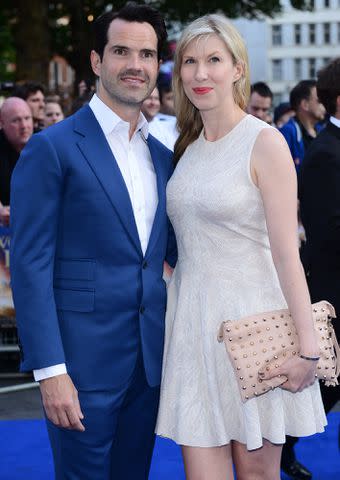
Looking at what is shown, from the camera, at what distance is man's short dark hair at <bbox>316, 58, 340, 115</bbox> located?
4.78 m

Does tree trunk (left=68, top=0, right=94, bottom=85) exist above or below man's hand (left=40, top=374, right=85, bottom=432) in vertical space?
above

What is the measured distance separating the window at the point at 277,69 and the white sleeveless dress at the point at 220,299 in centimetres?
12127

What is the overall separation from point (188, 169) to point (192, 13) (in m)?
31.7

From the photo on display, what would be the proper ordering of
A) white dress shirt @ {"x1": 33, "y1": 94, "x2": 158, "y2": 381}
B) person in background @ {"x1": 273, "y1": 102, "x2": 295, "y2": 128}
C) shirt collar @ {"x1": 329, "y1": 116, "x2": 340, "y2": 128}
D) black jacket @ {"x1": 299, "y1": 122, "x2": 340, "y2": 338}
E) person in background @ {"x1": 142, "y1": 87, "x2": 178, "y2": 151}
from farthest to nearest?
person in background @ {"x1": 273, "y1": 102, "x2": 295, "y2": 128}, person in background @ {"x1": 142, "y1": 87, "x2": 178, "y2": 151}, shirt collar @ {"x1": 329, "y1": 116, "x2": 340, "y2": 128}, black jacket @ {"x1": 299, "y1": 122, "x2": 340, "y2": 338}, white dress shirt @ {"x1": 33, "y1": 94, "x2": 158, "y2": 381}

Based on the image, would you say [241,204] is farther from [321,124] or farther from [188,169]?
[321,124]

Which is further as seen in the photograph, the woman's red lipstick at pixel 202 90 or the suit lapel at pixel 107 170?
the woman's red lipstick at pixel 202 90

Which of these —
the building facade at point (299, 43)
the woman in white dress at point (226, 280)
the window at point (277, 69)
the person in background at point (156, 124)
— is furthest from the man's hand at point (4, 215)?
the window at point (277, 69)

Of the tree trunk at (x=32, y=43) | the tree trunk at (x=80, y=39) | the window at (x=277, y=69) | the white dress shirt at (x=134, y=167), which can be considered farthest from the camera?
the window at (x=277, y=69)

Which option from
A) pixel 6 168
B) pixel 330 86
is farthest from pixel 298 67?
pixel 330 86

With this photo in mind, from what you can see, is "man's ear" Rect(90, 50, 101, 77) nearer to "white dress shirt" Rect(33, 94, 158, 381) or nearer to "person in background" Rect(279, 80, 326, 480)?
"white dress shirt" Rect(33, 94, 158, 381)

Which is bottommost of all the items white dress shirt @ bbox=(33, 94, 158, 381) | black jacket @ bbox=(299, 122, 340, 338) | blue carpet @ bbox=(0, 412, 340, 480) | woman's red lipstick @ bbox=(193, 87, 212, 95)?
blue carpet @ bbox=(0, 412, 340, 480)

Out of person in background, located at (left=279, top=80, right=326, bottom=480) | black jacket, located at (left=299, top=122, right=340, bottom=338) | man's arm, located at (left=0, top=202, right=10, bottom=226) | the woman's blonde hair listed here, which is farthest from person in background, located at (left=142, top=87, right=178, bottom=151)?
the woman's blonde hair

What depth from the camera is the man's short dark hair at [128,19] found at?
142 inches

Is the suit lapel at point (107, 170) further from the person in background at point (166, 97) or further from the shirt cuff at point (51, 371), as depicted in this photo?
the person in background at point (166, 97)
